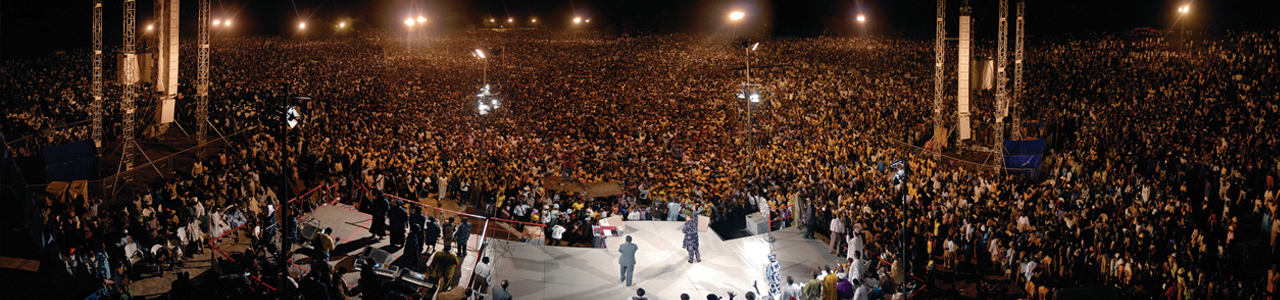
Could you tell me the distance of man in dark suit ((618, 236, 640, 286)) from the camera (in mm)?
11414

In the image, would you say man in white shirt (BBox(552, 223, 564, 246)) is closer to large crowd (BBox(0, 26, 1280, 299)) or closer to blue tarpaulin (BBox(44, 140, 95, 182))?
large crowd (BBox(0, 26, 1280, 299))

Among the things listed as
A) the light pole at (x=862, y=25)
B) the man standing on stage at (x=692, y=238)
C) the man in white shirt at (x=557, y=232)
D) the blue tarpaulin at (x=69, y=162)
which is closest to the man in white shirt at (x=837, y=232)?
the man standing on stage at (x=692, y=238)

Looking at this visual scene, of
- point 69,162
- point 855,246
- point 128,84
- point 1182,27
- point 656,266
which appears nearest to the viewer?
point 656,266

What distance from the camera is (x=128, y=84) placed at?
1752cm

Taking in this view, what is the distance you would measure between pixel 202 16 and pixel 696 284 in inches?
583

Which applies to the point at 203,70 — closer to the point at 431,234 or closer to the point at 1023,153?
the point at 431,234

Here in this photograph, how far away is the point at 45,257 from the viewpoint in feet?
34.6

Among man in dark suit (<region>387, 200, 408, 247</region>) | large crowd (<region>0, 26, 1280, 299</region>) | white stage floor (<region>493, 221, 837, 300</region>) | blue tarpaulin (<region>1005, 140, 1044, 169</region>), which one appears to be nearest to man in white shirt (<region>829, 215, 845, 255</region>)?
large crowd (<region>0, 26, 1280, 299</region>)

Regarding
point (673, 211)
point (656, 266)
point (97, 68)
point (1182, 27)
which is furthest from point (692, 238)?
point (1182, 27)

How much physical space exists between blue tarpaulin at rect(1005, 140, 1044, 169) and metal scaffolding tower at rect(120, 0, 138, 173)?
23.5 meters

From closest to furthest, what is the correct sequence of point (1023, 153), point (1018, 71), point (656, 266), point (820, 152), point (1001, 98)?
point (656, 266) → point (1001, 98) → point (1023, 153) → point (1018, 71) → point (820, 152)

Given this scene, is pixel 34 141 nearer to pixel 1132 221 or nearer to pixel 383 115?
pixel 383 115

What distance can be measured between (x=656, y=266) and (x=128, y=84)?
46.7ft

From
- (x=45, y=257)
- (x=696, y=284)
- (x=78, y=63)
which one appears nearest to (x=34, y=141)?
(x=45, y=257)
